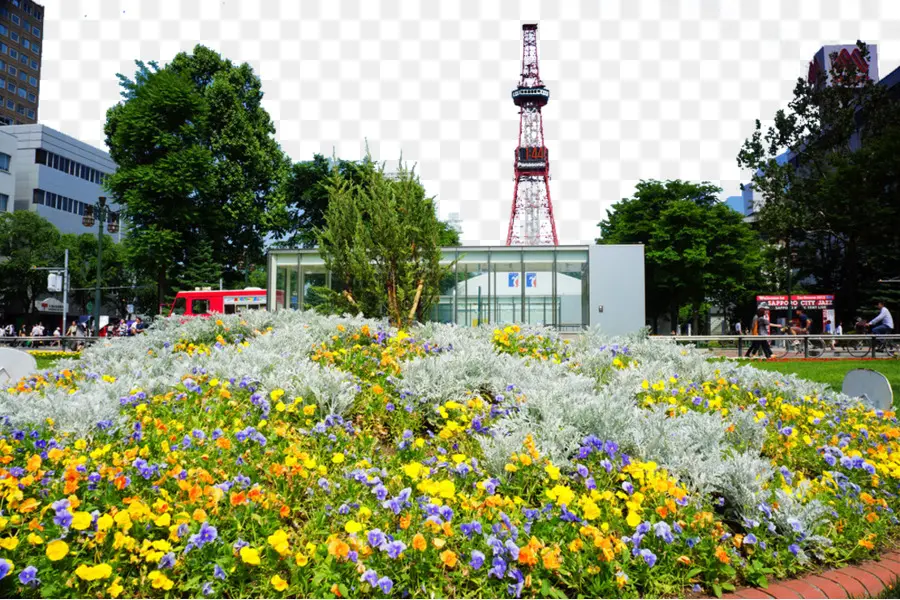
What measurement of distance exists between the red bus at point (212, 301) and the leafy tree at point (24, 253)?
2826 cm

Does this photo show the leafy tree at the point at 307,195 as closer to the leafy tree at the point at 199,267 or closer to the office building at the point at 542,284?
the leafy tree at the point at 199,267

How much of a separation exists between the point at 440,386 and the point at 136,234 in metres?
26.6

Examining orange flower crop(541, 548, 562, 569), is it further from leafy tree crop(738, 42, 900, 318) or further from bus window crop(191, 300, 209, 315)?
leafy tree crop(738, 42, 900, 318)

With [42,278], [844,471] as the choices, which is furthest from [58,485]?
[42,278]

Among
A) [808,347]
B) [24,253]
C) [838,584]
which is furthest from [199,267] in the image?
[24,253]

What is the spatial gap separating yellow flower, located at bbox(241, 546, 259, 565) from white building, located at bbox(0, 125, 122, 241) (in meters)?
65.7

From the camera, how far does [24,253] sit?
50.1m

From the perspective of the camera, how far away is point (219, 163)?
29859 millimetres

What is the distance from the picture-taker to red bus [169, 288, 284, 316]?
30312 millimetres

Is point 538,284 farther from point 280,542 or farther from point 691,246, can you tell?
point 691,246

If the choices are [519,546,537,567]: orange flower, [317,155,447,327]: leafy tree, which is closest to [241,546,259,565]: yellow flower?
[519,546,537,567]: orange flower

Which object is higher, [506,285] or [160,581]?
[506,285]

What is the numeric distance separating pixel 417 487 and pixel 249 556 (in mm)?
1117

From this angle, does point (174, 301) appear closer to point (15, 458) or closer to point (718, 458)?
point (15, 458)
